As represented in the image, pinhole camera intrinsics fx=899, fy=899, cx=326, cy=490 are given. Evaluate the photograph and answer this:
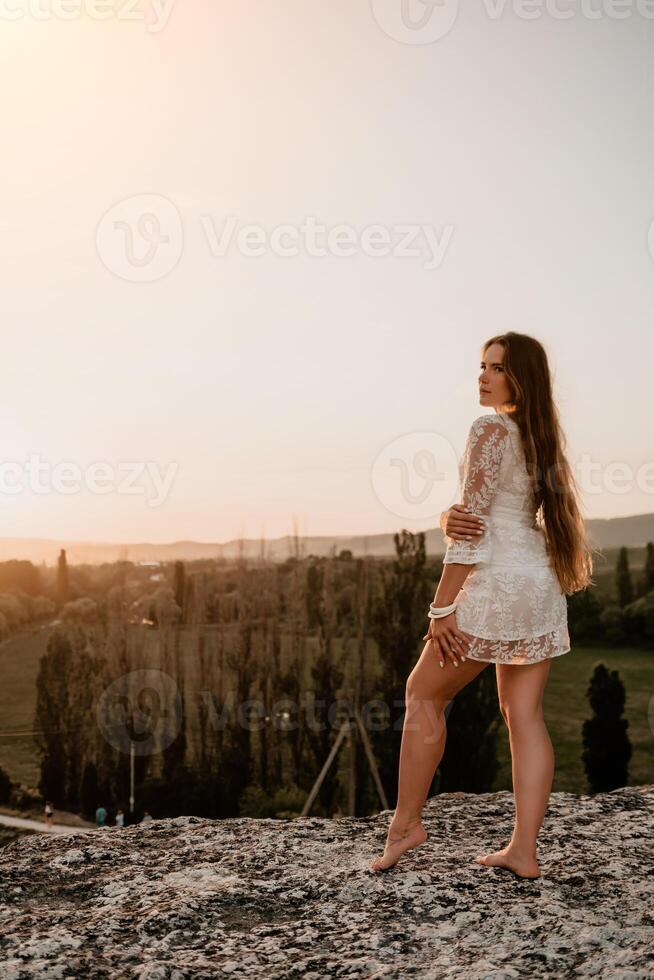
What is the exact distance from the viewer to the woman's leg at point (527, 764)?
112 inches

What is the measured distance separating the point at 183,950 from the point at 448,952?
2.17 feet

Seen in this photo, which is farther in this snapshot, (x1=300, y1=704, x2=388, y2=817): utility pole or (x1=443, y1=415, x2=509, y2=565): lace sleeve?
(x1=300, y1=704, x2=388, y2=817): utility pole

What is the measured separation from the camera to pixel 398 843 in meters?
2.88

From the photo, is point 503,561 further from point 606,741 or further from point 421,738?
point 606,741

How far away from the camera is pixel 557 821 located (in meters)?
3.54

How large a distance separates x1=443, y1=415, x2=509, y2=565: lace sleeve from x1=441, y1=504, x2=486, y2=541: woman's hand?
18 mm

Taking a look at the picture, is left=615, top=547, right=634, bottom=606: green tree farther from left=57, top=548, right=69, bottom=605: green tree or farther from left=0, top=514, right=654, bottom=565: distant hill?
left=57, top=548, right=69, bottom=605: green tree

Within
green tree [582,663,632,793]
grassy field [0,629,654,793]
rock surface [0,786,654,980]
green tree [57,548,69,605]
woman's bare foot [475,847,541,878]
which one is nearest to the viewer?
rock surface [0,786,654,980]

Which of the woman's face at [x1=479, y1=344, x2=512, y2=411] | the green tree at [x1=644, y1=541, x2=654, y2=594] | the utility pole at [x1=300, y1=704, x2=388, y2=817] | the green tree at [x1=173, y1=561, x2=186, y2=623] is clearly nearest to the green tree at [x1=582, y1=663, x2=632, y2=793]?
the utility pole at [x1=300, y1=704, x2=388, y2=817]

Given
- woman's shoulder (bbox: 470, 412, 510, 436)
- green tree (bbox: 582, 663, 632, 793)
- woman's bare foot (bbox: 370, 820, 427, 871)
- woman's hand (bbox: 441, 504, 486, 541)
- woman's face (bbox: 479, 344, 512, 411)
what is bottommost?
green tree (bbox: 582, 663, 632, 793)

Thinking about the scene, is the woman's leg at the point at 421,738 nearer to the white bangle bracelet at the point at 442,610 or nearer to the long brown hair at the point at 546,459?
the white bangle bracelet at the point at 442,610

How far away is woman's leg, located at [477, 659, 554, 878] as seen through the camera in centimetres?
284

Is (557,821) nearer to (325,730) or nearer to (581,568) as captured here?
(581,568)

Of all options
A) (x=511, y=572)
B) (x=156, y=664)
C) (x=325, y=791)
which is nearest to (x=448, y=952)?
(x=511, y=572)
